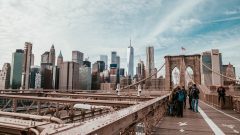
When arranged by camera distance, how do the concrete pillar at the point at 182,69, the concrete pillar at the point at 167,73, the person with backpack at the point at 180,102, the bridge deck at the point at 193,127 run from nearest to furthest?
1. the bridge deck at the point at 193,127
2. the person with backpack at the point at 180,102
3. the concrete pillar at the point at 182,69
4. the concrete pillar at the point at 167,73

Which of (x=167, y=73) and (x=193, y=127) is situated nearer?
(x=193, y=127)

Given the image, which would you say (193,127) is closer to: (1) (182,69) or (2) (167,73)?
(1) (182,69)

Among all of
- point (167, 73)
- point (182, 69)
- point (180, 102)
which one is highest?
point (182, 69)

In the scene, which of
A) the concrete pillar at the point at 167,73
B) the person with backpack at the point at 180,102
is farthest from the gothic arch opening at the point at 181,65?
the person with backpack at the point at 180,102

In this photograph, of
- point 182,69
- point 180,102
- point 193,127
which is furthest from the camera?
point 182,69

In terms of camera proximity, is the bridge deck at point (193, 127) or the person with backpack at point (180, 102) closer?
the bridge deck at point (193, 127)

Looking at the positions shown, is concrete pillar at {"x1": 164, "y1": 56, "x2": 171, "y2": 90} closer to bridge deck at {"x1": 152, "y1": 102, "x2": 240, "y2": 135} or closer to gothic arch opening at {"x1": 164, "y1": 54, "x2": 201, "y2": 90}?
gothic arch opening at {"x1": 164, "y1": 54, "x2": 201, "y2": 90}

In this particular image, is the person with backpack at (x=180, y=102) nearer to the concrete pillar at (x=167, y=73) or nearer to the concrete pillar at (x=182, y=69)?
the concrete pillar at (x=182, y=69)

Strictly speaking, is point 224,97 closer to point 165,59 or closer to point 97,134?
point 97,134

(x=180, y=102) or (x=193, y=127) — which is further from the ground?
(x=180, y=102)

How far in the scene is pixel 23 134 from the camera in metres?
3.20

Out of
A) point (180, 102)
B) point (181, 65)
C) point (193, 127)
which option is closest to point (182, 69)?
point (181, 65)

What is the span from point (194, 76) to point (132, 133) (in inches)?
2762

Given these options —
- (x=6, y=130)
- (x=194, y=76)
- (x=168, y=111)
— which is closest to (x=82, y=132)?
(x=6, y=130)
